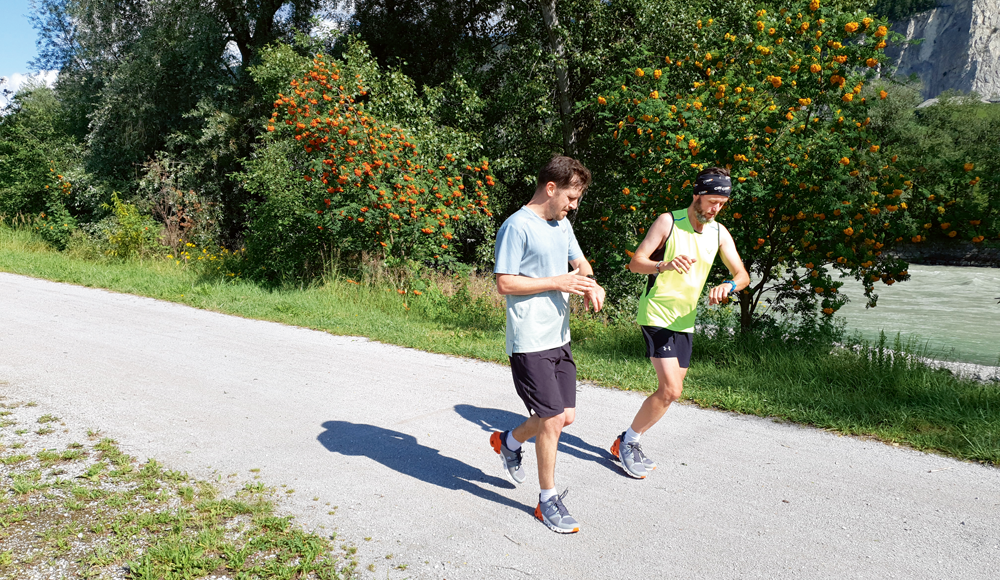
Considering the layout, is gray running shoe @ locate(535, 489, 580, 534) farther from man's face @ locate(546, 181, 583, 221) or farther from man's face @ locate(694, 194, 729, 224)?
man's face @ locate(694, 194, 729, 224)

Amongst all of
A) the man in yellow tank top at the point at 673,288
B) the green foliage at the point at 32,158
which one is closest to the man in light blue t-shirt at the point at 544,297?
the man in yellow tank top at the point at 673,288

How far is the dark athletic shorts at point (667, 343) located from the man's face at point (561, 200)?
99 centimetres

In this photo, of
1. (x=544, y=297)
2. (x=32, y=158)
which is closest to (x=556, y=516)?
(x=544, y=297)

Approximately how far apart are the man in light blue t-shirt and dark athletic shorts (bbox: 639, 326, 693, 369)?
736 mm

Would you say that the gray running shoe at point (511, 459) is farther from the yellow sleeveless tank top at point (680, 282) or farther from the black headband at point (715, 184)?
the black headband at point (715, 184)

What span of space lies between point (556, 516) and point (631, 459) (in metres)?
0.87

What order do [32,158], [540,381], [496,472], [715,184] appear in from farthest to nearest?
[32,158] < [496,472] < [715,184] < [540,381]

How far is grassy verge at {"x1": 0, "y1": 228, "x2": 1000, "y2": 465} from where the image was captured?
4.73 meters

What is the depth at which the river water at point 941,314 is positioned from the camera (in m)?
12.7

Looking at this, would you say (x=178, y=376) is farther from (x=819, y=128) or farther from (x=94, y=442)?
(x=819, y=128)

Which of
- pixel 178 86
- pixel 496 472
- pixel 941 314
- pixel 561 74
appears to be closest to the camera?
pixel 496 472

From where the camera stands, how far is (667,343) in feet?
12.9

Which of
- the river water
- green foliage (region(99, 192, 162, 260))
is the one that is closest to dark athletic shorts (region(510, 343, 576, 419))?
the river water

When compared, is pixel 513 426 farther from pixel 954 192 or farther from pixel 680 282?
pixel 954 192
